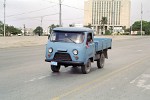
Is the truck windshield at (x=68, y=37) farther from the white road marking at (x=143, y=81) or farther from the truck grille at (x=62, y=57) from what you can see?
the white road marking at (x=143, y=81)

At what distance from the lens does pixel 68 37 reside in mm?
13570

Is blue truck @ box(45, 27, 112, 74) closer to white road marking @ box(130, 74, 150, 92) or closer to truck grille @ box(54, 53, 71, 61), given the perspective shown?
truck grille @ box(54, 53, 71, 61)

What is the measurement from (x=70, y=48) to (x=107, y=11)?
361ft

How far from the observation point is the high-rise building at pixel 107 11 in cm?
11062

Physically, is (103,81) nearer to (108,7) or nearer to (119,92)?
(119,92)

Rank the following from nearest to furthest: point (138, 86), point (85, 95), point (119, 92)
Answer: point (85, 95), point (119, 92), point (138, 86)

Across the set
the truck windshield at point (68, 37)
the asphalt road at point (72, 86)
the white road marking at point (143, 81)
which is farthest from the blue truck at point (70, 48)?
the white road marking at point (143, 81)

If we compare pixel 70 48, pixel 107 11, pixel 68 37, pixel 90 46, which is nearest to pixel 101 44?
pixel 90 46

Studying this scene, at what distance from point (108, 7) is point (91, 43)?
101010 mm

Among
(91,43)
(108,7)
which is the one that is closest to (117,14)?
(108,7)

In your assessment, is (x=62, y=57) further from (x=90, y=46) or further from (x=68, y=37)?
(x=90, y=46)

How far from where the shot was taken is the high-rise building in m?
111

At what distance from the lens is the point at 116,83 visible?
438 inches

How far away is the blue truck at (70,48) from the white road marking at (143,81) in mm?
2268
